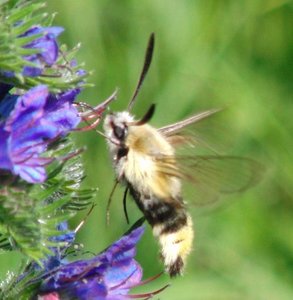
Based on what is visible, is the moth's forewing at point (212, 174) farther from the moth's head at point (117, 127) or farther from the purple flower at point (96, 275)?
the purple flower at point (96, 275)

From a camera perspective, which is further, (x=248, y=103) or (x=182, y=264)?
(x=248, y=103)

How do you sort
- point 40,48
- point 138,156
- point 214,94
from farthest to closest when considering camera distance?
point 214,94 → point 138,156 → point 40,48

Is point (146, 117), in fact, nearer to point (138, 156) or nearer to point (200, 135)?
point (138, 156)

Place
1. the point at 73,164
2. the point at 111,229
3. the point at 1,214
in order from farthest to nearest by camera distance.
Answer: the point at 111,229 < the point at 73,164 < the point at 1,214

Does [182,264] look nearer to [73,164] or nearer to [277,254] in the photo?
[73,164]

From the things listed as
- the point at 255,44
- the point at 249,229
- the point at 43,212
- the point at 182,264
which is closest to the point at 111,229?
the point at 249,229

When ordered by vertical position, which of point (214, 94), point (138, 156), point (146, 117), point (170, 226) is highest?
point (146, 117)

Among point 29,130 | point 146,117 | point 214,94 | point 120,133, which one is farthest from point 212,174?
→ point 214,94

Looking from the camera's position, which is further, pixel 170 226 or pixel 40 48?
pixel 170 226

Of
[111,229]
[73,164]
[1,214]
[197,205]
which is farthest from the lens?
[111,229]
